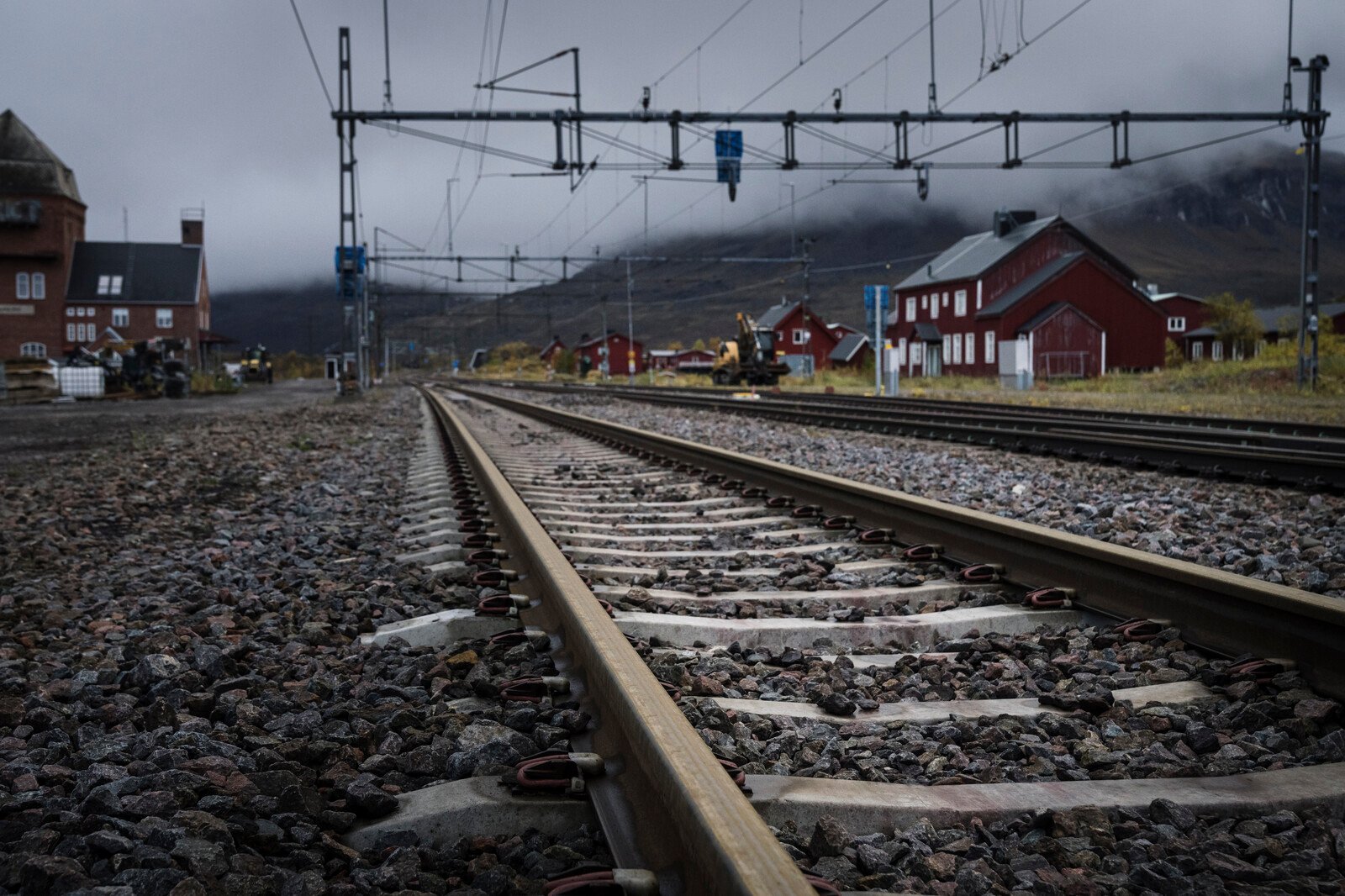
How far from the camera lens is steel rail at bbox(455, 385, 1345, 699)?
2.97 m

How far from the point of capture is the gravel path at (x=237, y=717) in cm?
200

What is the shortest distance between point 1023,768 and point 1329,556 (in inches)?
126

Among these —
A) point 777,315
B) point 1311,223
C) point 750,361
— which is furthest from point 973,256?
point 1311,223

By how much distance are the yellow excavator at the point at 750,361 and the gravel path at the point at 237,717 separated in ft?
118

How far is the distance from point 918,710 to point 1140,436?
915cm

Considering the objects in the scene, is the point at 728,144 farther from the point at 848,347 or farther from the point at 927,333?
the point at 848,347

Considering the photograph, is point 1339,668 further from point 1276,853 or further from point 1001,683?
point 1276,853

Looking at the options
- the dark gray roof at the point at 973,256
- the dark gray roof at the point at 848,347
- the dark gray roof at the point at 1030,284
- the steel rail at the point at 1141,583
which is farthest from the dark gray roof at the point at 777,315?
the steel rail at the point at 1141,583

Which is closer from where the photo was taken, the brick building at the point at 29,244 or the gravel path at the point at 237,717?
the gravel path at the point at 237,717

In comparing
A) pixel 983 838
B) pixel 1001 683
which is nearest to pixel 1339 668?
pixel 1001 683

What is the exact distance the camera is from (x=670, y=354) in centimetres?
11600

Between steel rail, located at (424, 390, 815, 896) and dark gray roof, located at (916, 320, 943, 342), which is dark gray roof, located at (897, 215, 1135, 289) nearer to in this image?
dark gray roof, located at (916, 320, 943, 342)

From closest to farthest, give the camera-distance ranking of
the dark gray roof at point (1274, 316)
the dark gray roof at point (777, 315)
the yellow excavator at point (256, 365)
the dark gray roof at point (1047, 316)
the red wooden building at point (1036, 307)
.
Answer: the dark gray roof at point (1047, 316), the red wooden building at point (1036, 307), the yellow excavator at point (256, 365), the dark gray roof at point (777, 315), the dark gray roof at point (1274, 316)

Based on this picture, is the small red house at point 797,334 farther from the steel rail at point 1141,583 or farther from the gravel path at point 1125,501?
the steel rail at point 1141,583
